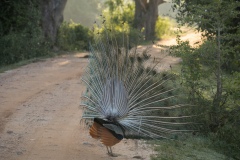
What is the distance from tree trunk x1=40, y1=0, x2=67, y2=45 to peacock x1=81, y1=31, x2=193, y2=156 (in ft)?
47.8

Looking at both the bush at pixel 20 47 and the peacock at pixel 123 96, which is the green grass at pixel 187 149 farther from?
the bush at pixel 20 47

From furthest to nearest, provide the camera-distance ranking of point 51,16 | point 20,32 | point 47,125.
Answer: point 51,16
point 20,32
point 47,125

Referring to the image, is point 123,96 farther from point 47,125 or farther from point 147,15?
point 147,15

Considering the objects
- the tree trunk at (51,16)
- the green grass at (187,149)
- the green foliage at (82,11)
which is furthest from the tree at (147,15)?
the green foliage at (82,11)

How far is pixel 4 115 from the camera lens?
31.5 feet

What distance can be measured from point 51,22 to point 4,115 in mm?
13538

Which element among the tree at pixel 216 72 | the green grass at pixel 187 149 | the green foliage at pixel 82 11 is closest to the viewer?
the green grass at pixel 187 149

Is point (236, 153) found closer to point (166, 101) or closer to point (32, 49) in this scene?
point (166, 101)

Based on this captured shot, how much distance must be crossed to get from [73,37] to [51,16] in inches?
182

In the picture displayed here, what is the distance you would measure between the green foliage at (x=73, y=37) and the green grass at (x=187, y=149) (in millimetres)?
15795

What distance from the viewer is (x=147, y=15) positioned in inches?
1190

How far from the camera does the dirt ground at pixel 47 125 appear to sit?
7375 millimetres

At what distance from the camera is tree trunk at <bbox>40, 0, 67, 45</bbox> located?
22250mm

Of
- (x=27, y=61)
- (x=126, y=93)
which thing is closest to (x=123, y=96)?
(x=126, y=93)
